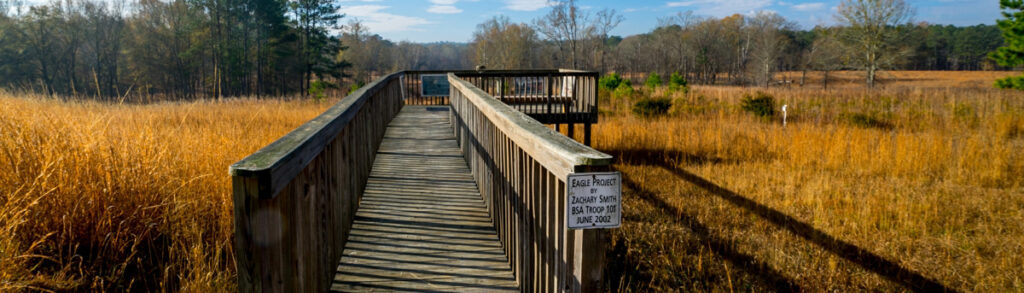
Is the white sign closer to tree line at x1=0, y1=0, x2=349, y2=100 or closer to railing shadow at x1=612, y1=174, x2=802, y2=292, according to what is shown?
railing shadow at x1=612, y1=174, x2=802, y2=292

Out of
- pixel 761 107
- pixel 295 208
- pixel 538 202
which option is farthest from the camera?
pixel 761 107

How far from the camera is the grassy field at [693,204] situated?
12.0 feet

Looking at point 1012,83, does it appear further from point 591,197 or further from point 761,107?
point 591,197

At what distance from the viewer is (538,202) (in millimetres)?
2861

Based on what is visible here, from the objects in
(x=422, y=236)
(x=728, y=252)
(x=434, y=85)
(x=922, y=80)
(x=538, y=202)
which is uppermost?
(x=922, y=80)

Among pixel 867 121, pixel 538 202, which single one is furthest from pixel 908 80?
pixel 538 202

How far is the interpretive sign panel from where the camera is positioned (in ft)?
48.8

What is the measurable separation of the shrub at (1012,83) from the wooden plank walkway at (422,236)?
25.7 m

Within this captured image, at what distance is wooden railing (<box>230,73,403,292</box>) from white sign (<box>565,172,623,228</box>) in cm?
95

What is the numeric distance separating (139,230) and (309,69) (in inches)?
1998

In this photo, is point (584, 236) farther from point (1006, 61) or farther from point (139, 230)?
point (1006, 61)

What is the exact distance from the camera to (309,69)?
51875mm

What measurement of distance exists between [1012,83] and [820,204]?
75.8 ft

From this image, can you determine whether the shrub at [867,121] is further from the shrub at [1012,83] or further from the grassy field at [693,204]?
the shrub at [1012,83]
